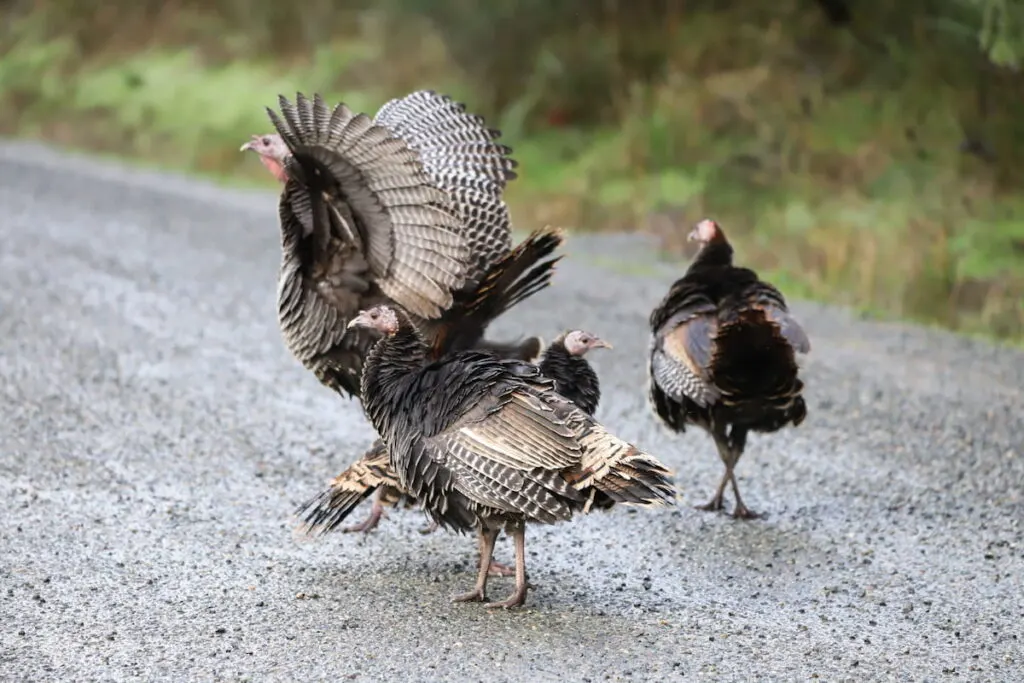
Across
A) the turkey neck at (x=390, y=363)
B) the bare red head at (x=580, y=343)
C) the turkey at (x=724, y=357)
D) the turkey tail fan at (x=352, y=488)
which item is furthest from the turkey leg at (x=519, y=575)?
the turkey at (x=724, y=357)

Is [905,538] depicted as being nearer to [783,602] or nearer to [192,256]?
[783,602]

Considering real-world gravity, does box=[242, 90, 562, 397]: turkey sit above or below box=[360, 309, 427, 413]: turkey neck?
above

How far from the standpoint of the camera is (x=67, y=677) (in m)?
4.41

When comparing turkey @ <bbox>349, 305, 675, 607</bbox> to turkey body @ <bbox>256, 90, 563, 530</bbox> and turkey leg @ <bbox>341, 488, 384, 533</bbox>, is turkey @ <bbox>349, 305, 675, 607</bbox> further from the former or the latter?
turkey leg @ <bbox>341, 488, 384, 533</bbox>

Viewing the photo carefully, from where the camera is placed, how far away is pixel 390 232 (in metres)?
6.07

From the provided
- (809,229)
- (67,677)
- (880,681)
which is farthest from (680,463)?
(809,229)

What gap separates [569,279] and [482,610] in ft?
21.0

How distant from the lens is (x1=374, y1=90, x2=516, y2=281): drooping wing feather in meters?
6.62

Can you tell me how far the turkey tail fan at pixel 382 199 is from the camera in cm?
570

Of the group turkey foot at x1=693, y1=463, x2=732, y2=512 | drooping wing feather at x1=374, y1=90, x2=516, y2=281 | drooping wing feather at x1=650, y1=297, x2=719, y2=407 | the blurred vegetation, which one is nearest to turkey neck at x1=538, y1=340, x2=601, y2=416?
drooping wing feather at x1=650, y1=297, x2=719, y2=407

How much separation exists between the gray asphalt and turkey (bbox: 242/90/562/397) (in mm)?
881

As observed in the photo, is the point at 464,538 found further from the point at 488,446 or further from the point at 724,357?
the point at 724,357

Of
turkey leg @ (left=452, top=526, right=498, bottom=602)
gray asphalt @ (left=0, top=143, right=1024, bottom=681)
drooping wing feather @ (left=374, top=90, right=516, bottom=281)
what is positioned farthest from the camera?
drooping wing feather @ (left=374, top=90, right=516, bottom=281)

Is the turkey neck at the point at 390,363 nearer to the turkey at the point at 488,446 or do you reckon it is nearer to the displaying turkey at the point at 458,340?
the turkey at the point at 488,446
